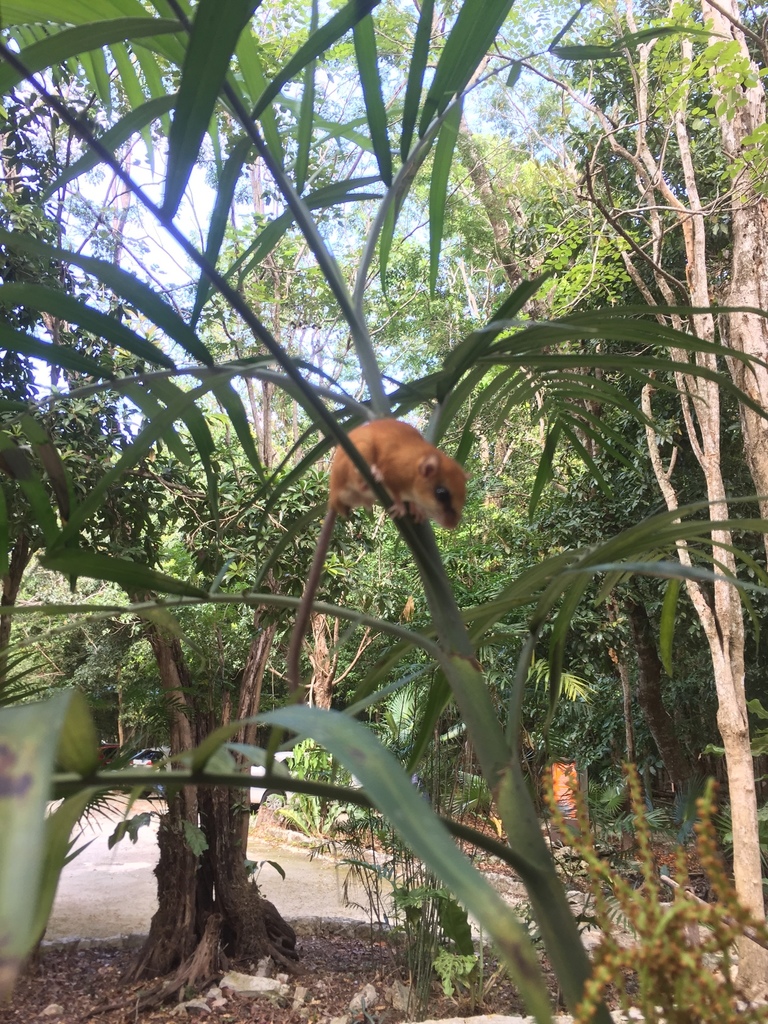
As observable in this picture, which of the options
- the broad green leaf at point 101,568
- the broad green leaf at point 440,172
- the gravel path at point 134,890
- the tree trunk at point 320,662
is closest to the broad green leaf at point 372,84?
the broad green leaf at point 440,172

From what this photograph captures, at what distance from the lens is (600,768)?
566 cm

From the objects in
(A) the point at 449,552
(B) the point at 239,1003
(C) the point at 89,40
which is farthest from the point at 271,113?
(A) the point at 449,552

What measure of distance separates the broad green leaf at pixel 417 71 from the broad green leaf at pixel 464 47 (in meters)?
0.01

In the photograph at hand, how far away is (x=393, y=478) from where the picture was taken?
79cm

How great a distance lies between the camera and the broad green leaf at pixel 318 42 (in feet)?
1.44

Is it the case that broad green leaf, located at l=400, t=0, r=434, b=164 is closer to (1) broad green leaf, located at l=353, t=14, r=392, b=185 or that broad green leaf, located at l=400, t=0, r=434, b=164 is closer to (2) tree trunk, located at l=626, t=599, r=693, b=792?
(1) broad green leaf, located at l=353, t=14, r=392, b=185

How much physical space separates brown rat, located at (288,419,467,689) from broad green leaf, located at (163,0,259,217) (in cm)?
27

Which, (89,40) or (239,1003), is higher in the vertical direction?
(89,40)

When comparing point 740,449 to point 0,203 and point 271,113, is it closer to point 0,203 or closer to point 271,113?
point 0,203

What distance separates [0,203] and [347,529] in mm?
1765

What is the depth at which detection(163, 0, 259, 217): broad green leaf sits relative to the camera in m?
0.36

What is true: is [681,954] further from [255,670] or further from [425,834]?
[255,670]

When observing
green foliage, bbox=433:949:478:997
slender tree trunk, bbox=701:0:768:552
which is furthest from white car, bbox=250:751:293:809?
slender tree trunk, bbox=701:0:768:552

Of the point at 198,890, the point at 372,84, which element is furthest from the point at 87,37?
the point at 198,890
